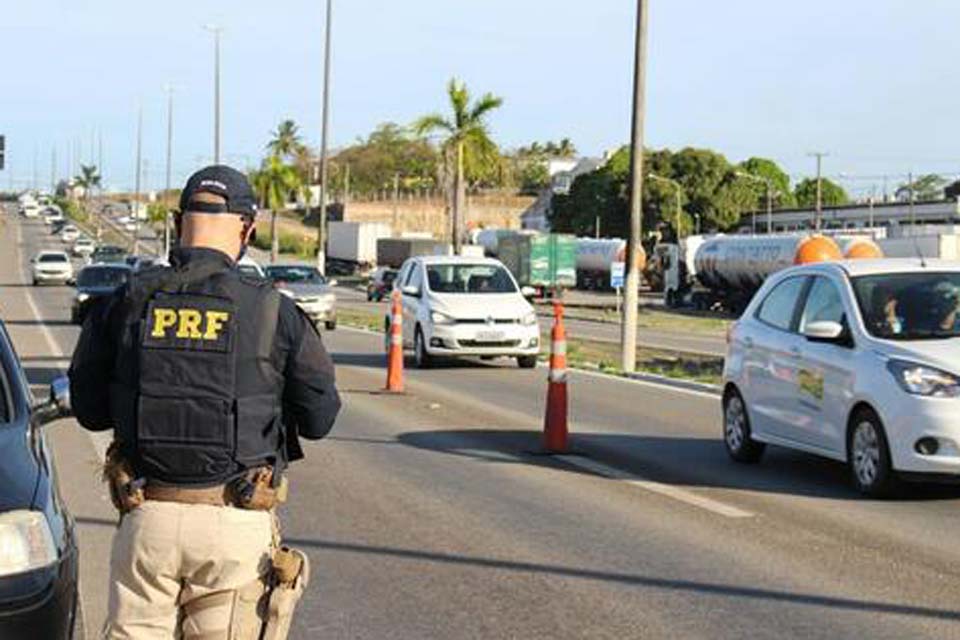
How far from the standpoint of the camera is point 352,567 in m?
8.20

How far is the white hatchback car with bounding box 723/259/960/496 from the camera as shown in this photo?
9.95 metres

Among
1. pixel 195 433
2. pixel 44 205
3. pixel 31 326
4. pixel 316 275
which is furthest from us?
pixel 44 205

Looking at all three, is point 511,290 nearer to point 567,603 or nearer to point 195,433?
point 567,603

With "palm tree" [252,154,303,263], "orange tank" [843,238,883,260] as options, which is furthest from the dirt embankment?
"orange tank" [843,238,883,260]

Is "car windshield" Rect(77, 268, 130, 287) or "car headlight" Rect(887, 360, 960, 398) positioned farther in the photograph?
"car windshield" Rect(77, 268, 130, 287)

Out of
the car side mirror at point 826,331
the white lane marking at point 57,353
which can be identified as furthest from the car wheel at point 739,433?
the white lane marking at point 57,353

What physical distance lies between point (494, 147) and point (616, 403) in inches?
1633

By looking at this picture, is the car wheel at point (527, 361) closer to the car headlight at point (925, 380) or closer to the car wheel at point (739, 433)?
the car wheel at point (739, 433)

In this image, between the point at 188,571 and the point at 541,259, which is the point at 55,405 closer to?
the point at 188,571

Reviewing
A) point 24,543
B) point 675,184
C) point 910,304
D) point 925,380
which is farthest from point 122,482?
point 675,184

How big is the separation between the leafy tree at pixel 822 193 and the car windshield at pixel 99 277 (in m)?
106

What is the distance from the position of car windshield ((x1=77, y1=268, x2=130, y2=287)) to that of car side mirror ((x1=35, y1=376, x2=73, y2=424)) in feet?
101

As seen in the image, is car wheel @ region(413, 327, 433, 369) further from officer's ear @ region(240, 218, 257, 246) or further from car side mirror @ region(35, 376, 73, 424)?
officer's ear @ region(240, 218, 257, 246)

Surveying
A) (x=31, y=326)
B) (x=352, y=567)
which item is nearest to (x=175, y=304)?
(x=352, y=567)
